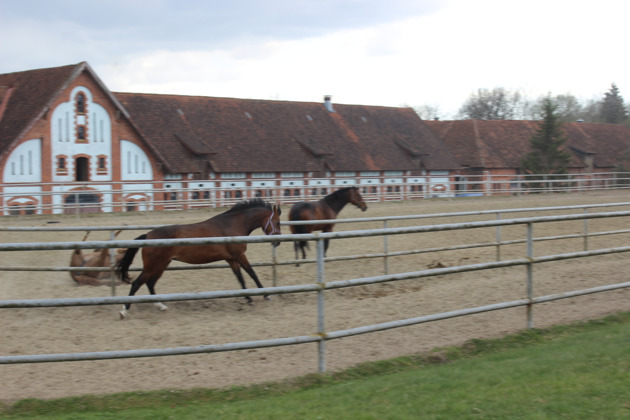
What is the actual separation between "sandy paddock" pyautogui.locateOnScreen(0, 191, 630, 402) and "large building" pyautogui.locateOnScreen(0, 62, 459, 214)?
12864 millimetres

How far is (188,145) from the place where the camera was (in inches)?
1473

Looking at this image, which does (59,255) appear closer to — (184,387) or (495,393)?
(184,387)

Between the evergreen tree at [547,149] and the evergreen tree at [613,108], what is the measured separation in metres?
45.8

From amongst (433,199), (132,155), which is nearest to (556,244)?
(433,199)

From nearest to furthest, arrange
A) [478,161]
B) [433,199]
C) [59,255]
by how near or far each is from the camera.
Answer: [59,255]
[433,199]
[478,161]

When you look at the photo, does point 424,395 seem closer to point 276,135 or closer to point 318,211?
point 318,211

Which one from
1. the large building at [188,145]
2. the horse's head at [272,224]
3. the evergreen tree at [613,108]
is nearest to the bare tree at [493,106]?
the evergreen tree at [613,108]

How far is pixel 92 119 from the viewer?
111 ft

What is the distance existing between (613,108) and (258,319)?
94.6 m

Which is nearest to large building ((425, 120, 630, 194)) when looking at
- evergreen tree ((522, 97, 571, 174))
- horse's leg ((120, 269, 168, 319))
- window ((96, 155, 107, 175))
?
evergreen tree ((522, 97, 571, 174))

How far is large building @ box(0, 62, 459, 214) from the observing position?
30641 millimetres

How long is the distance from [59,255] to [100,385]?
9.05 metres

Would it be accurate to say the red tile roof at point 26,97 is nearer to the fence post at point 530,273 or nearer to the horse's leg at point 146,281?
the horse's leg at point 146,281

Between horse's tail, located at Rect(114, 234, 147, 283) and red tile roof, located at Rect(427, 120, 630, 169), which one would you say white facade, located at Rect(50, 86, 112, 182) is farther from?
red tile roof, located at Rect(427, 120, 630, 169)
